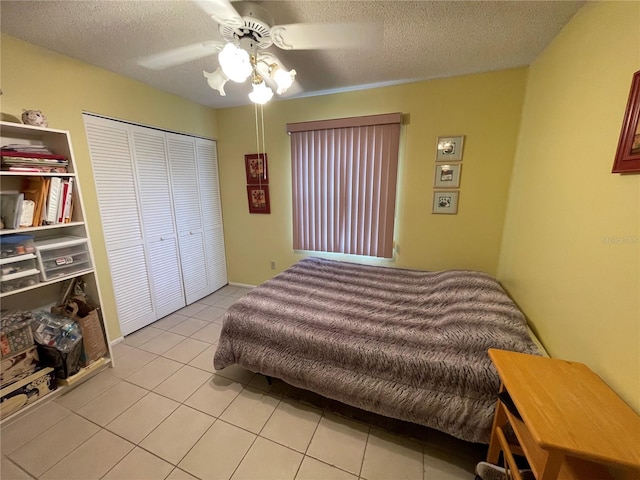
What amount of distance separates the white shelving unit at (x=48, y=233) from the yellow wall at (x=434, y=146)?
69.5 inches

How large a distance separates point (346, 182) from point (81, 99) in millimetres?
2383

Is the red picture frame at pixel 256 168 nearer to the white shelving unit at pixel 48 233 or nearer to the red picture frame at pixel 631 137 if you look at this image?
the white shelving unit at pixel 48 233

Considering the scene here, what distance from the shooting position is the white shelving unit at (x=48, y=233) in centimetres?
158

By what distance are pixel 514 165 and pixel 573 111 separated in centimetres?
92

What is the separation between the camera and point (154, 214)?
8.55 feet

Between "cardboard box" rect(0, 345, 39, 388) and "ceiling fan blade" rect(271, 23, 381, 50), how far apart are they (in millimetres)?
2548

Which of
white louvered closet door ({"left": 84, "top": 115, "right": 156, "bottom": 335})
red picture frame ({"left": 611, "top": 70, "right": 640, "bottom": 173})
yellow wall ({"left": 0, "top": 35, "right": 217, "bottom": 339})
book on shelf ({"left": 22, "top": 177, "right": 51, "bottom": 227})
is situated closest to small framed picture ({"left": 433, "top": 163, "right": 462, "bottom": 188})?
red picture frame ({"left": 611, "top": 70, "right": 640, "bottom": 173})

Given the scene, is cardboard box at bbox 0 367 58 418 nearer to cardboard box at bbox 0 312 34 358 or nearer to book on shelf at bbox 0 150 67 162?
cardboard box at bbox 0 312 34 358

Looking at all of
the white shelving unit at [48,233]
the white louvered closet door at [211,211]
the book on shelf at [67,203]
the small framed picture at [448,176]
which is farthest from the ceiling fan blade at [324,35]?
the white louvered closet door at [211,211]

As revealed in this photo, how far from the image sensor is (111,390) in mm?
1840

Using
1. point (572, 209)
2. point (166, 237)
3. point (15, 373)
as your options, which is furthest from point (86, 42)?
point (572, 209)

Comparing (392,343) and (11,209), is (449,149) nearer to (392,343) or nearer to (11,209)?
(392,343)

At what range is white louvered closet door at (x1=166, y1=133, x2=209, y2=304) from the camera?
2.80 m

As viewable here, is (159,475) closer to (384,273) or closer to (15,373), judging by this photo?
(15,373)
